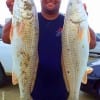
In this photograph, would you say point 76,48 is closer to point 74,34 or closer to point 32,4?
point 74,34

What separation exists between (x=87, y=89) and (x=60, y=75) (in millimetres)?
4256

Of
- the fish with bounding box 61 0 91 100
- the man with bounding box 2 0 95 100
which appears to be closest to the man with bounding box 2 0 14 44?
the man with bounding box 2 0 95 100

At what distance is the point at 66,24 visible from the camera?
295 cm

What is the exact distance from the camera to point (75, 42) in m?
2.92

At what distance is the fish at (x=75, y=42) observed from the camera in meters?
2.92

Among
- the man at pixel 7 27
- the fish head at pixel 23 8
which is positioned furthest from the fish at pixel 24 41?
the man at pixel 7 27

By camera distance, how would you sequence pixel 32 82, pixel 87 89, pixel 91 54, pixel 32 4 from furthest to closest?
1. pixel 91 54
2. pixel 87 89
3. pixel 32 82
4. pixel 32 4

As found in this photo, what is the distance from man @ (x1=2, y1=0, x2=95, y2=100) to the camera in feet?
10.6

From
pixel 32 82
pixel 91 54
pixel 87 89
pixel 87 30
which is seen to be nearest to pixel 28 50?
pixel 32 82

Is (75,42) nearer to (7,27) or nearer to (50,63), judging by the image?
(50,63)

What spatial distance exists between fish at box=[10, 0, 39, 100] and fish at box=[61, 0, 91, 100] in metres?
0.25

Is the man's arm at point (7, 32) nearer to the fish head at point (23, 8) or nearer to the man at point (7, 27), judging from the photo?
the man at point (7, 27)

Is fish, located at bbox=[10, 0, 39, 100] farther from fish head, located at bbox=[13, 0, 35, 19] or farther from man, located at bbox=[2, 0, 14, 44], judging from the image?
man, located at bbox=[2, 0, 14, 44]

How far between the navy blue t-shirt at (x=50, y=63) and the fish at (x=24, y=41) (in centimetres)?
23
